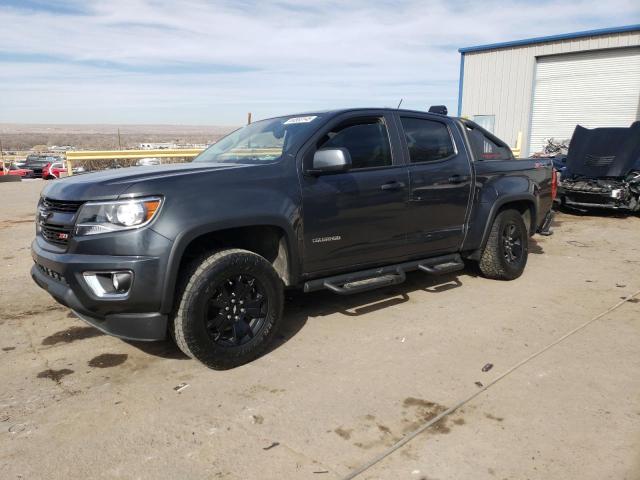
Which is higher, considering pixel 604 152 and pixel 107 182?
pixel 604 152

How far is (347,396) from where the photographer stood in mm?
3256

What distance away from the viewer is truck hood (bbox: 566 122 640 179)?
10211 mm

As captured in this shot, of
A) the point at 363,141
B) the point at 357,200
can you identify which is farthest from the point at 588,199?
the point at 357,200

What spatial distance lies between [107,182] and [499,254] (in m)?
4.03

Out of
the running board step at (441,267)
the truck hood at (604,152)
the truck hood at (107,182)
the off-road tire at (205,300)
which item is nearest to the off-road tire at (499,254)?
the running board step at (441,267)

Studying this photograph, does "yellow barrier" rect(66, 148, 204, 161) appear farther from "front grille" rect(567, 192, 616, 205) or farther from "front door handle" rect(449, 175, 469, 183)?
"front door handle" rect(449, 175, 469, 183)

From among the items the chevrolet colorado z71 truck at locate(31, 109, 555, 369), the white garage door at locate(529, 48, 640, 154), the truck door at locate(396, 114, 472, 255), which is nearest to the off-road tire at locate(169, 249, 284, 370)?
the chevrolet colorado z71 truck at locate(31, 109, 555, 369)

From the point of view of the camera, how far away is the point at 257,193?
3.70 meters

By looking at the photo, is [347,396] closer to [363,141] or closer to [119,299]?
[119,299]

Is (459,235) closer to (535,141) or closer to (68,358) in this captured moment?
(68,358)

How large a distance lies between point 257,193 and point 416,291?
95.4 inches

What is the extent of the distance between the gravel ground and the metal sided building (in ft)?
54.2

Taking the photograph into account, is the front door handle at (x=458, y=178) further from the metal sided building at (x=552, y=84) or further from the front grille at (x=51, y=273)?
the metal sided building at (x=552, y=84)

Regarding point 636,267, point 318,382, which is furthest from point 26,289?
point 636,267
